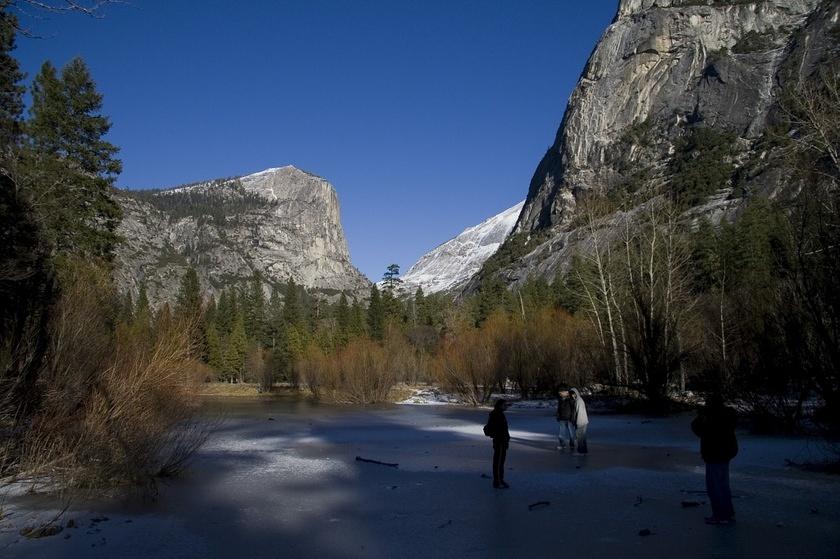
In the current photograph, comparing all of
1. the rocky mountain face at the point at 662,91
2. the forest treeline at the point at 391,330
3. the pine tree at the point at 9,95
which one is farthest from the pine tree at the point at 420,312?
the pine tree at the point at 9,95

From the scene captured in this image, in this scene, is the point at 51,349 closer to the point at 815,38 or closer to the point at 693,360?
the point at 693,360

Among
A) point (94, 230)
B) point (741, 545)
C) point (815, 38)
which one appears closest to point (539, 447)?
point (741, 545)

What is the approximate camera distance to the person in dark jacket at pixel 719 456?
26.2 ft

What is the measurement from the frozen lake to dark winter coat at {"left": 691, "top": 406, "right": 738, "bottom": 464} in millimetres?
885

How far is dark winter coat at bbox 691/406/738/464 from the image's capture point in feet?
26.3

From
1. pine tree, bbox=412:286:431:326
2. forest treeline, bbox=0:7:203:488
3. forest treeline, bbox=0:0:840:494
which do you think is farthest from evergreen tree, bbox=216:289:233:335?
forest treeline, bbox=0:7:203:488

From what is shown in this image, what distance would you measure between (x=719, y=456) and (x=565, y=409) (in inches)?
296

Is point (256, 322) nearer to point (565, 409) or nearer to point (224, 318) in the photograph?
point (224, 318)

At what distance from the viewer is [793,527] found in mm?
7719

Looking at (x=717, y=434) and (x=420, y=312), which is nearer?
(x=717, y=434)

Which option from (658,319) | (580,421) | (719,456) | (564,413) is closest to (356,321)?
(658,319)

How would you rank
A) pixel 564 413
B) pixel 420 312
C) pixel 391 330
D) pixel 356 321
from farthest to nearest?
pixel 420 312 < pixel 356 321 < pixel 391 330 < pixel 564 413

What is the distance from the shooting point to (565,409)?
50.7 feet

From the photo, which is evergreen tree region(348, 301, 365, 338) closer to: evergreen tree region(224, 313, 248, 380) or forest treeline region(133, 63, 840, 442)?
forest treeline region(133, 63, 840, 442)
